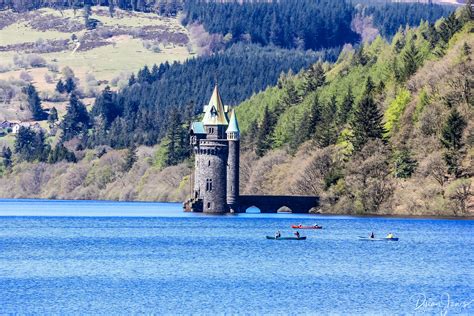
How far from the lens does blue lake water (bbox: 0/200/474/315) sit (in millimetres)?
71938

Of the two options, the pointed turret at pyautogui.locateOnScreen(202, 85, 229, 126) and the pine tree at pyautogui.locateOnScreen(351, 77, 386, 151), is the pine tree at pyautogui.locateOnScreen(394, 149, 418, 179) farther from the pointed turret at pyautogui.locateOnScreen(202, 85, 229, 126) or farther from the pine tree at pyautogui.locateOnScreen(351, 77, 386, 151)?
the pointed turret at pyautogui.locateOnScreen(202, 85, 229, 126)

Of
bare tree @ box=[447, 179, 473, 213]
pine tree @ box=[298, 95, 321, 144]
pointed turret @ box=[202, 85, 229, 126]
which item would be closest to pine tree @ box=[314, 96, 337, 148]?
pine tree @ box=[298, 95, 321, 144]

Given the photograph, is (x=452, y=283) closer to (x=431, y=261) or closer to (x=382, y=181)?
(x=431, y=261)

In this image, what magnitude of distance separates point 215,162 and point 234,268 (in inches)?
2265

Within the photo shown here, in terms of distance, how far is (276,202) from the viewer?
158 metres

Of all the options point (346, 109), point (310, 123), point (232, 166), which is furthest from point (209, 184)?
point (310, 123)

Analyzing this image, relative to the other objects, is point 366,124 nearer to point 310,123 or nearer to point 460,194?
point 460,194

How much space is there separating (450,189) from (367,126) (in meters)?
22.6

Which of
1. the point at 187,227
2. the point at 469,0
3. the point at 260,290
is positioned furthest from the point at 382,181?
the point at 260,290

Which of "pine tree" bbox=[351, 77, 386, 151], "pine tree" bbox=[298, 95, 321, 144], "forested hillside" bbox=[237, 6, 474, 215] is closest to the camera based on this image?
"forested hillside" bbox=[237, 6, 474, 215]

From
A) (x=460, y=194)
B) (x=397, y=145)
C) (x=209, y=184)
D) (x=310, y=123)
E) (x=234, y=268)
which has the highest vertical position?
(x=310, y=123)

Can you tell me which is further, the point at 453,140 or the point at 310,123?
the point at 310,123

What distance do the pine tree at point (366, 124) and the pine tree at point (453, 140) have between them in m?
12.7

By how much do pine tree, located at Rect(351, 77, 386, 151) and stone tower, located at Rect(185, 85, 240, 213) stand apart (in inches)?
660
